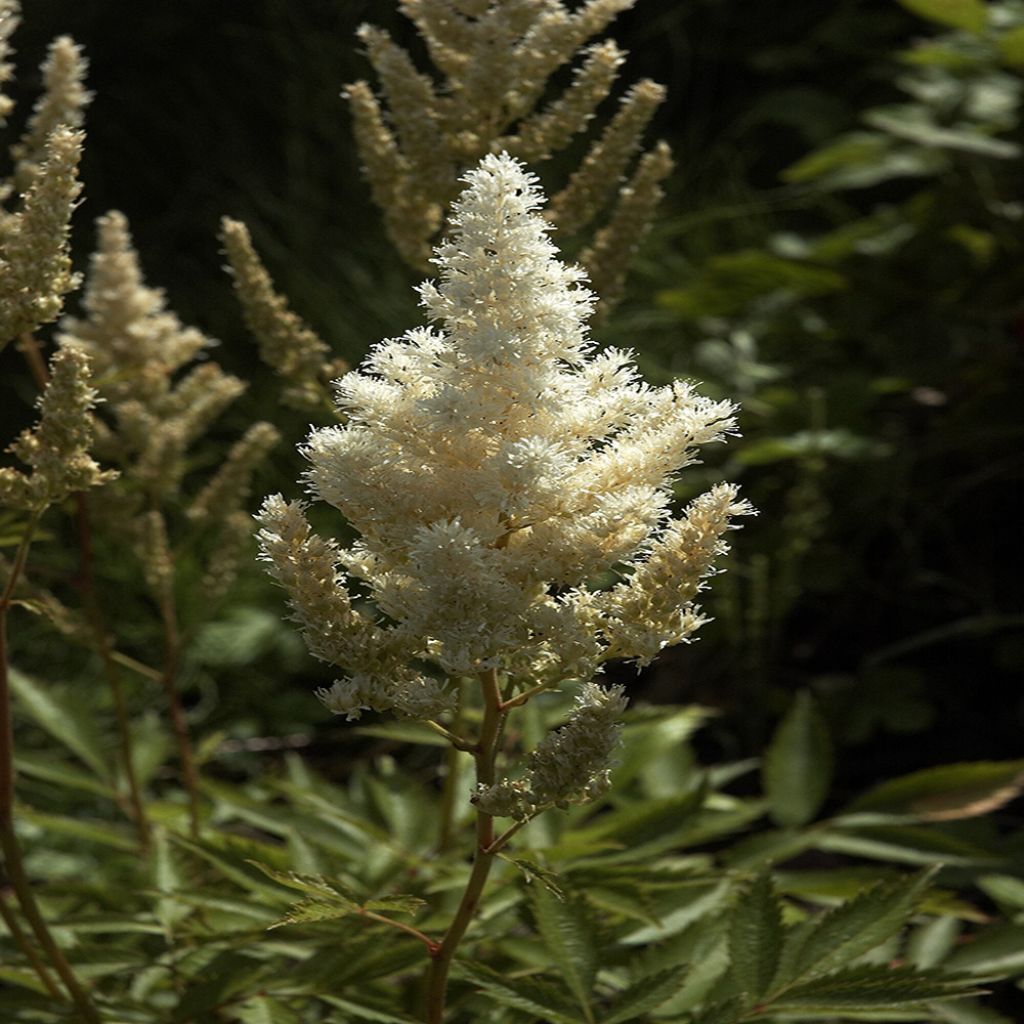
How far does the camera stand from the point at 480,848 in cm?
123

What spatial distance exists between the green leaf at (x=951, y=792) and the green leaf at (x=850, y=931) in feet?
2.29

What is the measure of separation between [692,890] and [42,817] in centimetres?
95

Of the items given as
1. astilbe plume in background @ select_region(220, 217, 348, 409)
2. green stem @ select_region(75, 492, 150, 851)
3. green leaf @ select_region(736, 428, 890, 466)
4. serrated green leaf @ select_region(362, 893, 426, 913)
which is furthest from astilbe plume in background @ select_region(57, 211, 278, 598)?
green leaf @ select_region(736, 428, 890, 466)

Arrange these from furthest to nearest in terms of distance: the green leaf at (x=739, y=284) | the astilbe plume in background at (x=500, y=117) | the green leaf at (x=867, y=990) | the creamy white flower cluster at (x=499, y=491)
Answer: the green leaf at (x=739, y=284) < the astilbe plume in background at (x=500, y=117) < the green leaf at (x=867, y=990) < the creamy white flower cluster at (x=499, y=491)

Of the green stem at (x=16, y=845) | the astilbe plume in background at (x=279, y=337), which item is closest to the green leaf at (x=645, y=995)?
the green stem at (x=16, y=845)

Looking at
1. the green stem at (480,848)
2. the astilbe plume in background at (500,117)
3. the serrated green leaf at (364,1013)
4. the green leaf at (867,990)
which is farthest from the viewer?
the astilbe plume in background at (500,117)

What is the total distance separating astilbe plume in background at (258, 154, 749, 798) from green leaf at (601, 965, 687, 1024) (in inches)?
14.4

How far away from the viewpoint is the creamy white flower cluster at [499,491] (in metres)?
1.09

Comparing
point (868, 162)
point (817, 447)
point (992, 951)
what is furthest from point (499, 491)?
point (868, 162)

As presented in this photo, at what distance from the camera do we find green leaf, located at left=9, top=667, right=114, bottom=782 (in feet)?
7.43

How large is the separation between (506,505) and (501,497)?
16mm

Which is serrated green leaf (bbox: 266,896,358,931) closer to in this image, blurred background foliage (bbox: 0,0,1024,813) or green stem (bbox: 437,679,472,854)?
green stem (bbox: 437,679,472,854)

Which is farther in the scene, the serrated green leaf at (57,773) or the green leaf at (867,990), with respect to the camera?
the serrated green leaf at (57,773)

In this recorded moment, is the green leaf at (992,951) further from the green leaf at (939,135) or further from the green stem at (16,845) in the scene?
the green leaf at (939,135)
